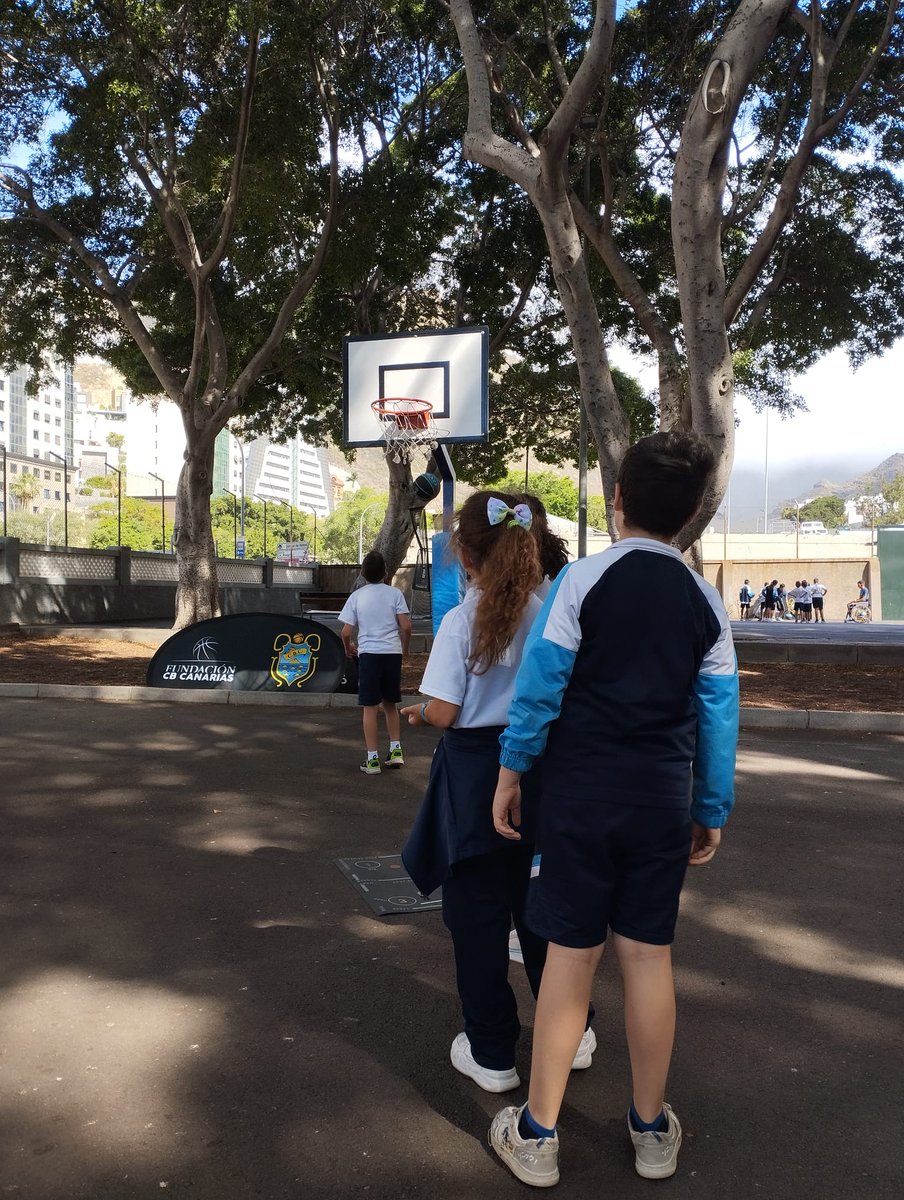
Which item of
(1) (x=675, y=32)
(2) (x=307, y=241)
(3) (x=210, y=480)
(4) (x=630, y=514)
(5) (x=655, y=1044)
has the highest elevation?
(1) (x=675, y=32)

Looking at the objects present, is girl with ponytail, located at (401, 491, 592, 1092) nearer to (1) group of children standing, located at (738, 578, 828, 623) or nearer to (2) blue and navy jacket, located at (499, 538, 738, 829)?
(2) blue and navy jacket, located at (499, 538, 738, 829)

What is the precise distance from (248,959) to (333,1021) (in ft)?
2.24

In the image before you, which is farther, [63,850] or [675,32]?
[675,32]

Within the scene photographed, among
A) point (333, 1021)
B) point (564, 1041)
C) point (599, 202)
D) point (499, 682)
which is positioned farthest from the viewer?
point (599, 202)

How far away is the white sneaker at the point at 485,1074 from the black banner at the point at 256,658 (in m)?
8.39

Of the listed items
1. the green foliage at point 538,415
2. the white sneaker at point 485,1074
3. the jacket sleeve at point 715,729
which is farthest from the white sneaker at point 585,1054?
the green foliage at point 538,415

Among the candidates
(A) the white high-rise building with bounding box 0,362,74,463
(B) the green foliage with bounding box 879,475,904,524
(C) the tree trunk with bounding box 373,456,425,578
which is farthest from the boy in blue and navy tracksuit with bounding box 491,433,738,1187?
(A) the white high-rise building with bounding box 0,362,74,463

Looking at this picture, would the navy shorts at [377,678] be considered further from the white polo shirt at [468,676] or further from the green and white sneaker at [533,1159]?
the green and white sneaker at [533,1159]

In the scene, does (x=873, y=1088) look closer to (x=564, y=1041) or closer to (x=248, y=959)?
(x=564, y=1041)

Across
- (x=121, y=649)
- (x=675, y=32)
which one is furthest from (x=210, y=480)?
(x=675, y=32)

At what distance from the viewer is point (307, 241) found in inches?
776

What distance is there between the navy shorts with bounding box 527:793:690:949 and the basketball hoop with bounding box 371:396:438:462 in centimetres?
1324

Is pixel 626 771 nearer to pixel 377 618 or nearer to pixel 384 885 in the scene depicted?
pixel 384 885

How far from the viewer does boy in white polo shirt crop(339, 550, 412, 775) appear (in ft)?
25.0
